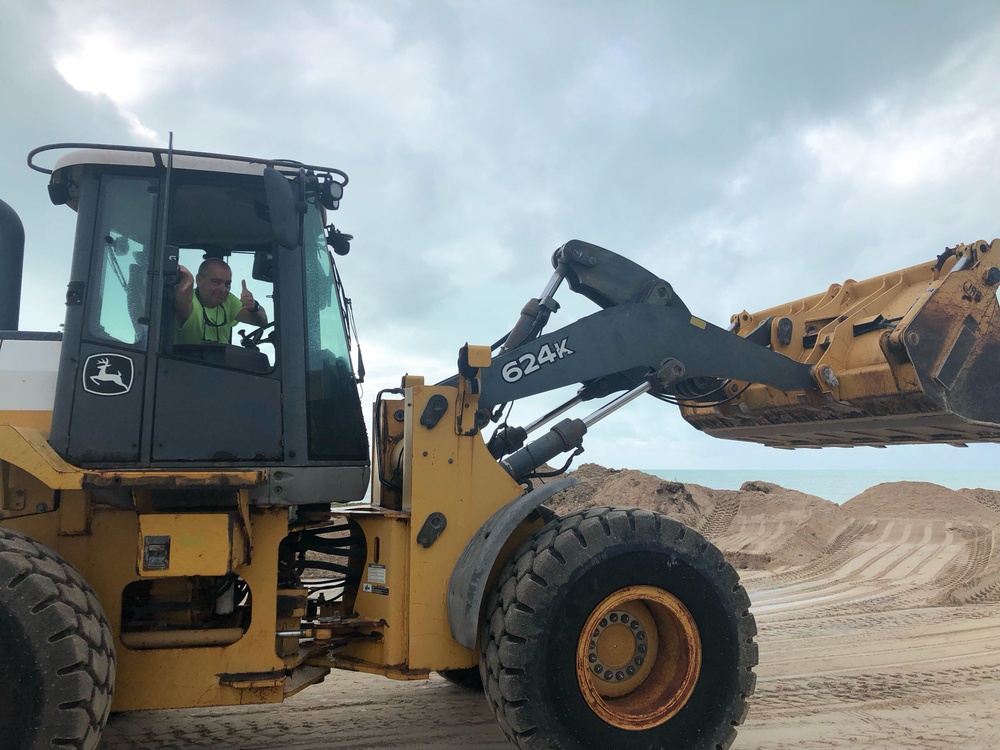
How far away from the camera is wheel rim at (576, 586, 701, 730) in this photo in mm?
3789

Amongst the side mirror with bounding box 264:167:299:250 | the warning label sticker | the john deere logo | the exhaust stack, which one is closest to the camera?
the side mirror with bounding box 264:167:299:250

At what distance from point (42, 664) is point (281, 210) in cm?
209

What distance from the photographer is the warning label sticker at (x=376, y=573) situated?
159 inches

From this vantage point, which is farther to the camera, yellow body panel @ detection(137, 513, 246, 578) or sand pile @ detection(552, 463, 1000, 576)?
sand pile @ detection(552, 463, 1000, 576)

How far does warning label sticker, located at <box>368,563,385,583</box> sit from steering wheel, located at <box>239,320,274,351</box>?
4.07 feet

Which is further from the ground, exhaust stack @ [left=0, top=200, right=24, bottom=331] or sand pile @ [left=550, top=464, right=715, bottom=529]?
exhaust stack @ [left=0, top=200, right=24, bottom=331]

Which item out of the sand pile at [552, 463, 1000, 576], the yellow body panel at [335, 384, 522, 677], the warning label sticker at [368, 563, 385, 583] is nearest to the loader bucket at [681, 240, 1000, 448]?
the yellow body panel at [335, 384, 522, 677]

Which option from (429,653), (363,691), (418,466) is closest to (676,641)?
(429,653)

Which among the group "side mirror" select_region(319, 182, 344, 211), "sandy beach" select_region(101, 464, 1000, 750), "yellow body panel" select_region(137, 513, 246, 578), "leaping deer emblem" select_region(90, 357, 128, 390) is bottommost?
"sandy beach" select_region(101, 464, 1000, 750)

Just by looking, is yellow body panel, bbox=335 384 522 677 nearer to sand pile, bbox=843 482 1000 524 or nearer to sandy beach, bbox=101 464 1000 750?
sandy beach, bbox=101 464 1000 750

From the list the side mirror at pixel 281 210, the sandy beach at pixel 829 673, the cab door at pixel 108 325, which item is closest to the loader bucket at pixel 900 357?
the sandy beach at pixel 829 673

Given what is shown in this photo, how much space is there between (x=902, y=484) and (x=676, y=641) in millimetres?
14381

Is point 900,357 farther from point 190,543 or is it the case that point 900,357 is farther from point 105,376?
point 105,376

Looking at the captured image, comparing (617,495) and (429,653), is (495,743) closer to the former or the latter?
(429,653)
